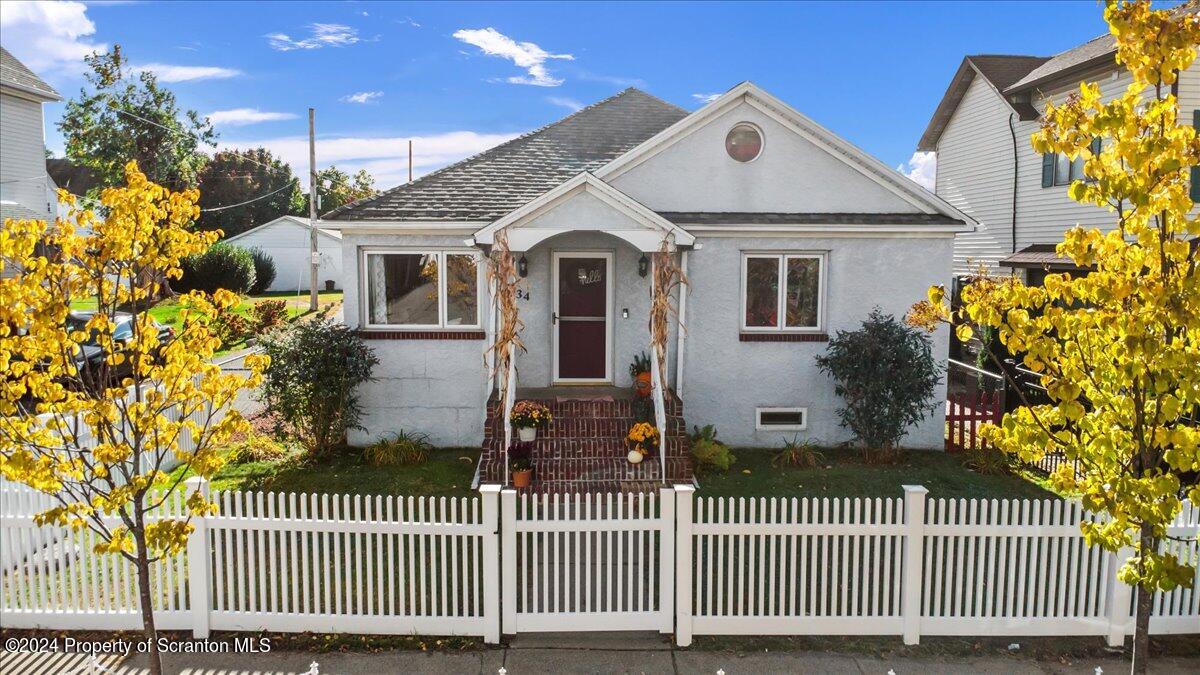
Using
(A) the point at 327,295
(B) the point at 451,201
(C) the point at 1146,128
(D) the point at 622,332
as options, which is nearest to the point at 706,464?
(D) the point at 622,332

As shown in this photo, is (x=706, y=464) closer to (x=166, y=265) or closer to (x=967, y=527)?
(x=967, y=527)

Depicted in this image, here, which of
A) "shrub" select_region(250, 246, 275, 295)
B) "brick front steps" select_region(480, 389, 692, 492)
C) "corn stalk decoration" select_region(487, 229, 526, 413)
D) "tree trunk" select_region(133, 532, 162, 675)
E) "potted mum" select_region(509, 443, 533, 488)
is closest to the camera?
"tree trunk" select_region(133, 532, 162, 675)

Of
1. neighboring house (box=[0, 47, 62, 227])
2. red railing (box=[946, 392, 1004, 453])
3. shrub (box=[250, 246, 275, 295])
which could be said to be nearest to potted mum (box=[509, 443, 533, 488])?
red railing (box=[946, 392, 1004, 453])

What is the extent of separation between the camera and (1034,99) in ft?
63.8

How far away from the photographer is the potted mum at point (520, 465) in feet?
32.4

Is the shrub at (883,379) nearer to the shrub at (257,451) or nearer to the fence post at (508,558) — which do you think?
the fence post at (508,558)

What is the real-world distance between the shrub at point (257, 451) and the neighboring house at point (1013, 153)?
521 inches

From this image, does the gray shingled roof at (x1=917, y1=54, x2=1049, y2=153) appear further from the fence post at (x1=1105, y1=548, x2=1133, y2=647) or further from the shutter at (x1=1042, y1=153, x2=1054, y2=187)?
the fence post at (x1=1105, y1=548, x2=1133, y2=647)

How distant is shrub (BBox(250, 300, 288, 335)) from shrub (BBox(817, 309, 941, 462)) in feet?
55.4

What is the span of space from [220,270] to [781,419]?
2548 centimetres

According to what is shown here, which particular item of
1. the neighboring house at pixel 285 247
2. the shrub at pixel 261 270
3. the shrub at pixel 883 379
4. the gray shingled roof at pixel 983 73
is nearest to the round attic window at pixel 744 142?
the shrub at pixel 883 379

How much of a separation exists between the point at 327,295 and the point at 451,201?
26.9 metres

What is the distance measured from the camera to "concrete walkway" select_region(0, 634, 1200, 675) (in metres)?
5.88

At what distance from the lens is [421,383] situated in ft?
39.8
